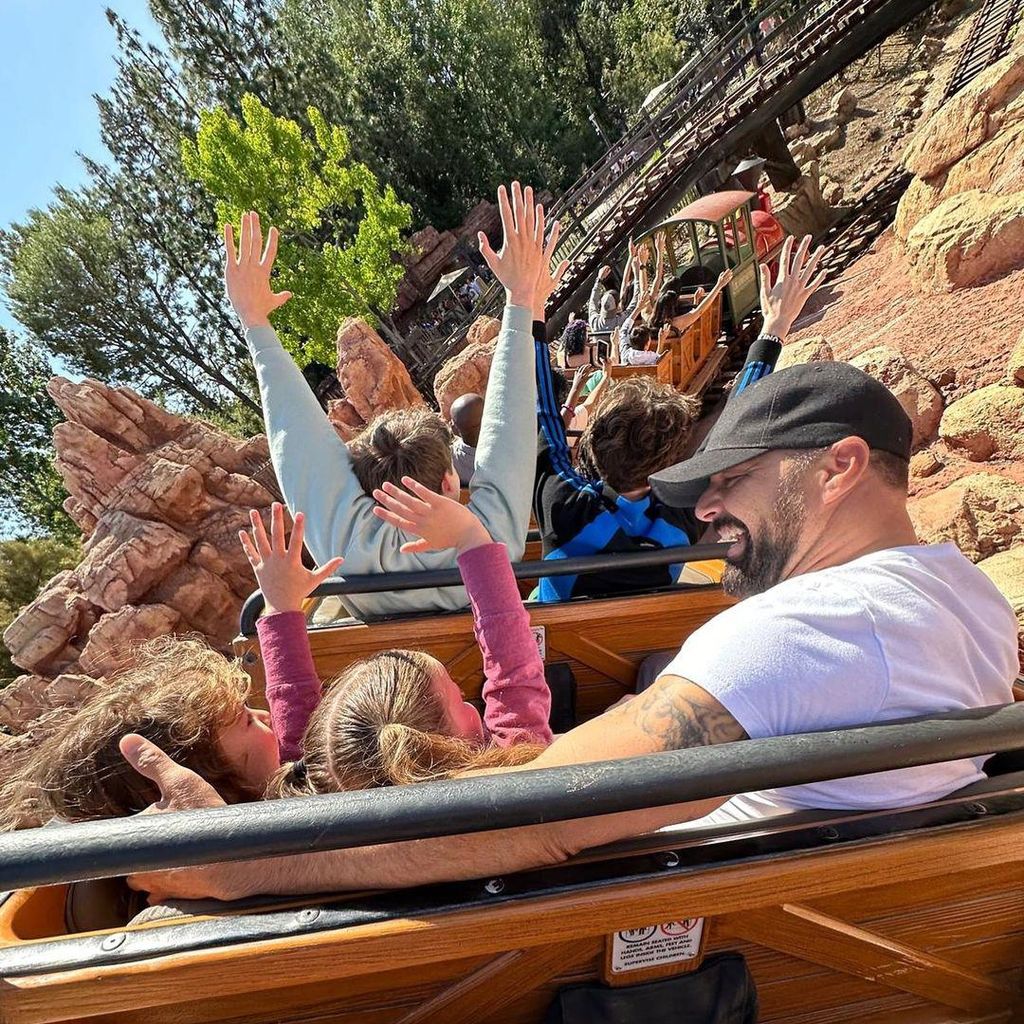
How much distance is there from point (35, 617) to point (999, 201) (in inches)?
518

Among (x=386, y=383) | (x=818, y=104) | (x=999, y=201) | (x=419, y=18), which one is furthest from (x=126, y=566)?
(x=419, y=18)

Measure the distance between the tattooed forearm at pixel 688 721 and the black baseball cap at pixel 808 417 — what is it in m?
0.51

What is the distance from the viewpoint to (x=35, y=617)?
32.6 ft

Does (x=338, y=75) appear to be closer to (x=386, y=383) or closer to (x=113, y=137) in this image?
(x=113, y=137)

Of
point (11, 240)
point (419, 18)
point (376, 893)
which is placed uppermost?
point (419, 18)

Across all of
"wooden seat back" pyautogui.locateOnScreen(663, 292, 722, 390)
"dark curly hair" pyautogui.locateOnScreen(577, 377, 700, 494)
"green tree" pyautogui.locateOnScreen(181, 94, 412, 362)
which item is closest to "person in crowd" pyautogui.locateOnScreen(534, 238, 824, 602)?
"dark curly hair" pyautogui.locateOnScreen(577, 377, 700, 494)

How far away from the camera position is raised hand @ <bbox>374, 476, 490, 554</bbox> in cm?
152

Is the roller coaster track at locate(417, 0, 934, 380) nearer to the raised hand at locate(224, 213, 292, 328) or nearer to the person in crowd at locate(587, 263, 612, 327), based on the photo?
the person in crowd at locate(587, 263, 612, 327)

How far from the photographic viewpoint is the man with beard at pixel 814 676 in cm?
94

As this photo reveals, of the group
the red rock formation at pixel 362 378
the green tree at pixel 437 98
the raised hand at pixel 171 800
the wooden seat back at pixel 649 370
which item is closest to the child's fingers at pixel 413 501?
the raised hand at pixel 171 800

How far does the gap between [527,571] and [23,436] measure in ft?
92.5

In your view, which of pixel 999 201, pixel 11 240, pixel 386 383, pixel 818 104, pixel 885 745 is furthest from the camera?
pixel 11 240

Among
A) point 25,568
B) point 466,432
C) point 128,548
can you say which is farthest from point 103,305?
point 466,432

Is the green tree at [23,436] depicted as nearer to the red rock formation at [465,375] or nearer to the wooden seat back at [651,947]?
A: the red rock formation at [465,375]
